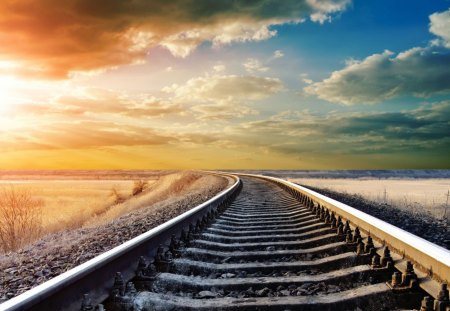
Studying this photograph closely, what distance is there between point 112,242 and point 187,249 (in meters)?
2.52

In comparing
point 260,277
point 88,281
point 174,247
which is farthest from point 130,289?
point 174,247

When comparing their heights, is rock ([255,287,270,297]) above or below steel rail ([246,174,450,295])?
below

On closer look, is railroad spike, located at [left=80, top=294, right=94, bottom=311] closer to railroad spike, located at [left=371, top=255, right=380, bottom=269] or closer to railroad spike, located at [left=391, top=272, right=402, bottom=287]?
railroad spike, located at [left=391, top=272, right=402, bottom=287]

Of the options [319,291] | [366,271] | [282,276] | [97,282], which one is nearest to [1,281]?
[97,282]

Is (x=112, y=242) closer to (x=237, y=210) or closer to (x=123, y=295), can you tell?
(x=237, y=210)

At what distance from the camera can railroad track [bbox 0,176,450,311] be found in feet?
10.0

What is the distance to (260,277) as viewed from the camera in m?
4.06

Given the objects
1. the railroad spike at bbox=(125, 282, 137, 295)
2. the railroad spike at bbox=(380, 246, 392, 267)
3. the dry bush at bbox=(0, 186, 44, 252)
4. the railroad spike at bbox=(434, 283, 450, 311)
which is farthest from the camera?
the dry bush at bbox=(0, 186, 44, 252)

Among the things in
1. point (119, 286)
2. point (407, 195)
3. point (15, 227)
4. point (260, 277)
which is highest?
point (119, 286)

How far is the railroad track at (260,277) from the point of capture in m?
3.05

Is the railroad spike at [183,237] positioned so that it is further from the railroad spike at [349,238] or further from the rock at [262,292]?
the rock at [262,292]

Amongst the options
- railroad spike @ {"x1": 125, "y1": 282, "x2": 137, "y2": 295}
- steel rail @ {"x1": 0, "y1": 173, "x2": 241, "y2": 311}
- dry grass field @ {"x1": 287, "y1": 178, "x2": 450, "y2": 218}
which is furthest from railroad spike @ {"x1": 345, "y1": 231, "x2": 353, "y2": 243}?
dry grass field @ {"x1": 287, "y1": 178, "x2": 450, "y2": 218}

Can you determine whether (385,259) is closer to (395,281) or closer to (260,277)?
(395,281)

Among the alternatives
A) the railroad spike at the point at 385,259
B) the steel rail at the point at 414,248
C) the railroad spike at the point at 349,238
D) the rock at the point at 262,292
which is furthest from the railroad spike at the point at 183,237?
the railroad spike at the point at 385,259
